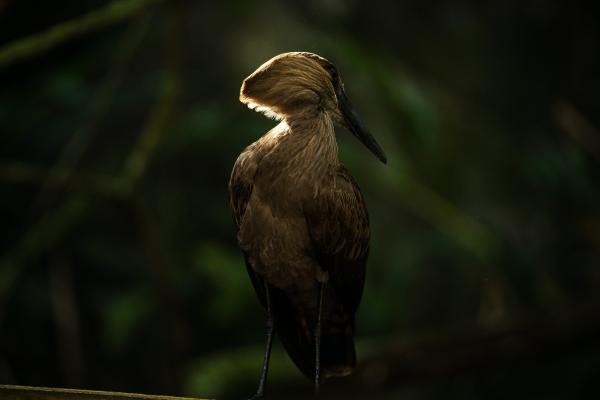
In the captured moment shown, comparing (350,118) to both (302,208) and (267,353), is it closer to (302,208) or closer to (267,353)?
(302,208)

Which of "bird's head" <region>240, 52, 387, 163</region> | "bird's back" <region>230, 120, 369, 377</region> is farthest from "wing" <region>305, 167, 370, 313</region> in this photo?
"bird's head" <region>240, 52, 387, 163</region>

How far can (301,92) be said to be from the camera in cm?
192

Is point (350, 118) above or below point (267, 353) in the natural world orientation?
above

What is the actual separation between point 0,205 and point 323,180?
400cm

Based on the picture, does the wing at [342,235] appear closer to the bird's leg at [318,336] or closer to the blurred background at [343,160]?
the bird's leg at [318,336]

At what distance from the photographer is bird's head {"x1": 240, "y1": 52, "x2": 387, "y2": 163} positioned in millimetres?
1855

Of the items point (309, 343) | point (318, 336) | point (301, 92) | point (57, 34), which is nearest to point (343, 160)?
point (57, 34)

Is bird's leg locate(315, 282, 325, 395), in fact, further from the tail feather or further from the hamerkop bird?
the tail feather

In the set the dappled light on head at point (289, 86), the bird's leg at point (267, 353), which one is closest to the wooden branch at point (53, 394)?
the bird's leg at point (267, 353)

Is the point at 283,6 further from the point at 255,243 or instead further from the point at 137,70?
the point at 255,243

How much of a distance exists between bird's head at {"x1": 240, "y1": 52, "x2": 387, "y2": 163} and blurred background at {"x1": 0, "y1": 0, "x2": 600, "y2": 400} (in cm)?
158

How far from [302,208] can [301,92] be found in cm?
33

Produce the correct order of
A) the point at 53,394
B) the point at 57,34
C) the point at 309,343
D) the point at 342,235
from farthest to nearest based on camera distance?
1. the point at 57,34
2. the point at 309,343
3. the point at 342,235
4. the point at 53,394

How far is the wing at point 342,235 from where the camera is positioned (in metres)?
2.12
